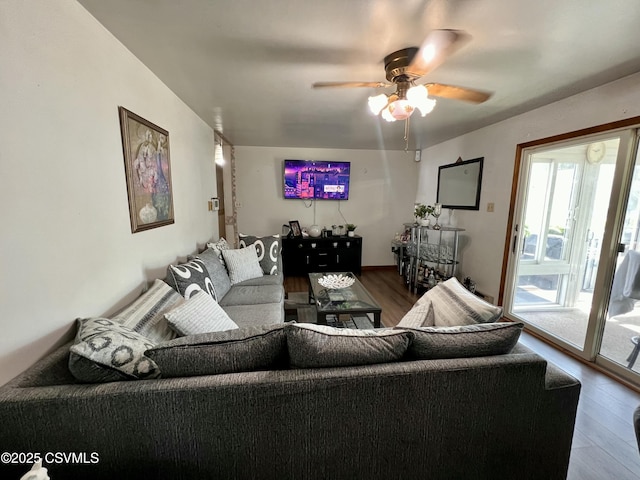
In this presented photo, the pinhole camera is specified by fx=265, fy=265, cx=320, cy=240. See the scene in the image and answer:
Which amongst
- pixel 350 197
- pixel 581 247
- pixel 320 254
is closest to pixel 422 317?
pixel 581 247

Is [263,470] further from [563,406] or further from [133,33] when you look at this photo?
[133,33]

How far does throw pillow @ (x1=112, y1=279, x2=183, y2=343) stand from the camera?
133cm

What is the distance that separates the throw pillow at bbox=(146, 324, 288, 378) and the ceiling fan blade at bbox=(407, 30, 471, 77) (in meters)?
1.47

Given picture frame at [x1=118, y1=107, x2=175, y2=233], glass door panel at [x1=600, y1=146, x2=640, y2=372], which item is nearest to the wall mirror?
glass door panel at [x1=600, y1=146, x2=640, y2=372]

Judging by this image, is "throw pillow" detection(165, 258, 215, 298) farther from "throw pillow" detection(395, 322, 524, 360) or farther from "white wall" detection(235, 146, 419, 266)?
"white wall" detection(235, 146, 419, 266)

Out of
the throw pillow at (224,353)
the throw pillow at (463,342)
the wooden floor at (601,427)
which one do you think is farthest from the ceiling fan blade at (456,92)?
the wooden floor at (601,427)

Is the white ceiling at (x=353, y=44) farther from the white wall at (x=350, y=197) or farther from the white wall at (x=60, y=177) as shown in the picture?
the white wall at (x=350, y=197)

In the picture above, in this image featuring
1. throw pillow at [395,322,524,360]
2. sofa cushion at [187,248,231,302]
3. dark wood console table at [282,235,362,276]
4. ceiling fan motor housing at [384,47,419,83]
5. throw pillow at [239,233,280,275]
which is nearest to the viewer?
throw pillow at [395,322,524,360]

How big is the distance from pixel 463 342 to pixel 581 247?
2.94 metres

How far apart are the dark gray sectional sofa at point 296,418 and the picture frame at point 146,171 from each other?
0.96m

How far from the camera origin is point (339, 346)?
1.02 m

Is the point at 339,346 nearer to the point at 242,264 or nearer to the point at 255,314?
the point at 255,314

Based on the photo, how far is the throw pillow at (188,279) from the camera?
1.84 m

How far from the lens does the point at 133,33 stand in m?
1.47
